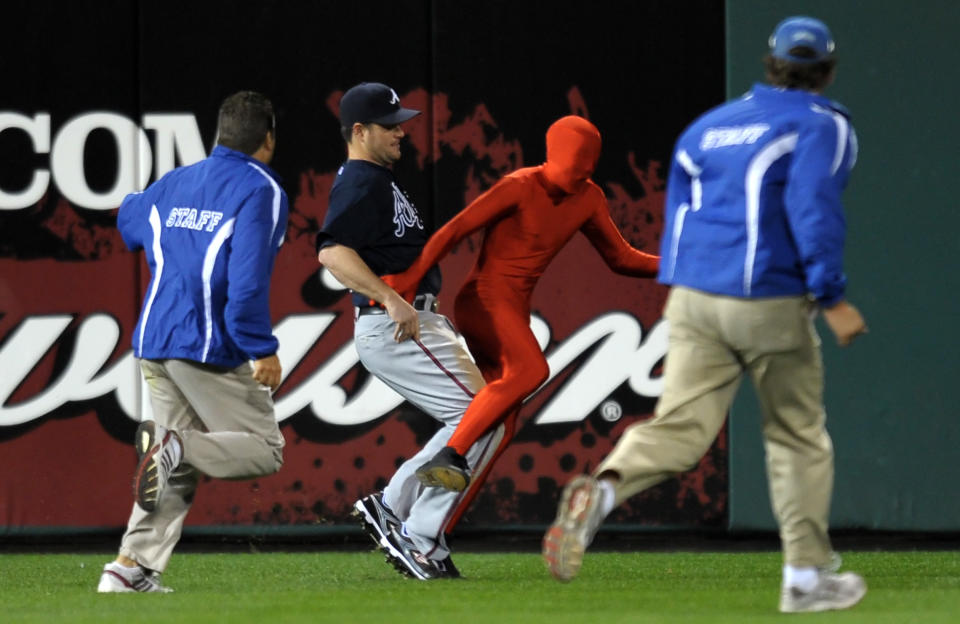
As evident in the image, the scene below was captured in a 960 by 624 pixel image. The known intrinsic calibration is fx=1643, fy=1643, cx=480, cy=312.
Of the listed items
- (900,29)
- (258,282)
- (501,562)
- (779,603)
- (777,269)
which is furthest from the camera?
(900,29)

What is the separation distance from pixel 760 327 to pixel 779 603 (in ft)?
2.91

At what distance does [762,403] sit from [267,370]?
5.40 feet

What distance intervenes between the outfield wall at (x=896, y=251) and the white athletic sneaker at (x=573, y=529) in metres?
3.65

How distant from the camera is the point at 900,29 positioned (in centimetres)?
808

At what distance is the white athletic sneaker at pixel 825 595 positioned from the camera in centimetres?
459

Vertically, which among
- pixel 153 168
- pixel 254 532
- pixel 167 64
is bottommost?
pixel 254 532

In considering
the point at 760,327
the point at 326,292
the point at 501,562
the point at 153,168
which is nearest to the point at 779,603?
the point at 760,327

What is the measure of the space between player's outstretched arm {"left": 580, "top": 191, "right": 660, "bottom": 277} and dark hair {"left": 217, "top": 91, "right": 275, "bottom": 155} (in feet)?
4.70

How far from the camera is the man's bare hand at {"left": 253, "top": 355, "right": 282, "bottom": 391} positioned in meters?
5.36

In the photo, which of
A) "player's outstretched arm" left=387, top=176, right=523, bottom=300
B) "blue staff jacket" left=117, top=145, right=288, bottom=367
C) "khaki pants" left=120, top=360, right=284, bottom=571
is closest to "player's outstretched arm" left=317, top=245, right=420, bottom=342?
"player's outstretched arm" left=387, top=176, right=523, bottom=300

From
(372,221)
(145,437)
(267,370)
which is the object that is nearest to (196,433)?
(145,437)

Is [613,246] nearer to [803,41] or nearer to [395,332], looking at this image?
[395,332]

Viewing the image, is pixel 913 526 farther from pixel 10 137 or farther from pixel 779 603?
pixel 10 137

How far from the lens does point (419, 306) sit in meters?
6.24
